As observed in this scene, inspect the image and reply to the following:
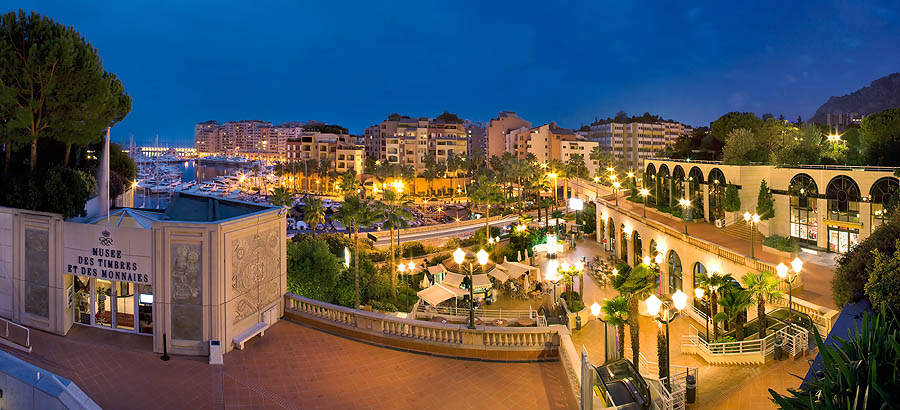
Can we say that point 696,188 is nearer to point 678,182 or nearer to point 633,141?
point 678,182

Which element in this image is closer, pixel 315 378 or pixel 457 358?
pixel 315 378

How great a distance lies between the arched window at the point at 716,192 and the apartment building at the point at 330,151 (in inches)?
3317

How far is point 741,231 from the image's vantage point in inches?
1249

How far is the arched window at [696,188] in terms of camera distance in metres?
38.2

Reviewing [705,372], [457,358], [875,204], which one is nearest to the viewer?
[457,358]

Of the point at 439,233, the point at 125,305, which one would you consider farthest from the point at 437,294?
the point at 439,233

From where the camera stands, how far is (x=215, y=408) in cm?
921

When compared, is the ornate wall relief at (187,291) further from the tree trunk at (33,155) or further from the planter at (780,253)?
the planter at (780,253)

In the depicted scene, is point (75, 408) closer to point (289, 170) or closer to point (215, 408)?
point (215, 408)

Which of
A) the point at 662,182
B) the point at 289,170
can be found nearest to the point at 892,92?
the point at 662,182

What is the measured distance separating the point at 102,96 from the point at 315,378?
12638mm

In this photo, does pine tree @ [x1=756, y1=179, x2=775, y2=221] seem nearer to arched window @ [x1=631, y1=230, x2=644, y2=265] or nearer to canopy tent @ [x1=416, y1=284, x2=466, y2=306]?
arched window @ [x1=631, y1=230, x2=644, y2=265]

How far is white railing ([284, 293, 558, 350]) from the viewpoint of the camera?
1158cm

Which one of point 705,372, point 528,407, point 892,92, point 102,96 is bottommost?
point 705,372
